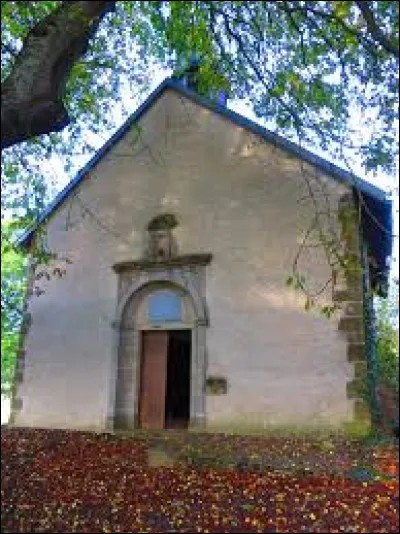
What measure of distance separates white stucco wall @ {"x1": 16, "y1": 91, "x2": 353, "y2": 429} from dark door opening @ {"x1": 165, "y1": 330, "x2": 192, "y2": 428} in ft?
5.60

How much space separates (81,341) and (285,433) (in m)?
4.71

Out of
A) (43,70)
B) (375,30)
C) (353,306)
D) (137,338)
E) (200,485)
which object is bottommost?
(200,485)

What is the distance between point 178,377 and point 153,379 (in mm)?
3057

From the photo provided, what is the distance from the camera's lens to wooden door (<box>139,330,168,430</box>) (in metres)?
12.9

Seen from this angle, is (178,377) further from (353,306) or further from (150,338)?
(353,306)

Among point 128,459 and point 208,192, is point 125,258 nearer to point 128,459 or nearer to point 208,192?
point 208,192

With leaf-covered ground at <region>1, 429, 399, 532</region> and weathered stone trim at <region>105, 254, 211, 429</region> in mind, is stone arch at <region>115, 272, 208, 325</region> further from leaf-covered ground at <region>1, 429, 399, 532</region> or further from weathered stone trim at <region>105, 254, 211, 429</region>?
leaf-covered ground at <region>1, 429, 399, 532</region>

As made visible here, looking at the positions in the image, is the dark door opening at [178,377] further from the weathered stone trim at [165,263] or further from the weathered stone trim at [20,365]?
the weathered stone trim at [20,365]

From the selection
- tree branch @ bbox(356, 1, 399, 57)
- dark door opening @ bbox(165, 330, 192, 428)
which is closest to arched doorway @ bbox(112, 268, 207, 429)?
dark door opening @ bbox(165, 330, 192, 428)

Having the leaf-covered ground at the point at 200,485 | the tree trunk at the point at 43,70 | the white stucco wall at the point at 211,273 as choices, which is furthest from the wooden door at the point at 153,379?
the tree trunk at the point at 43,70

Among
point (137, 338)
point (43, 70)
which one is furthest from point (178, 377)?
point (43, 70)

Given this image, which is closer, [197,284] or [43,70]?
[43,70]

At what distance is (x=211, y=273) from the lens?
12.6 meters

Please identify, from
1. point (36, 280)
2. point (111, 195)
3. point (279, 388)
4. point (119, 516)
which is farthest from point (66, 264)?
point (119, 516)
